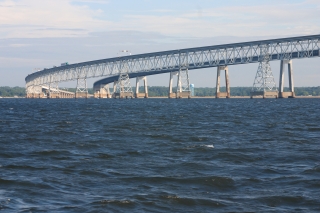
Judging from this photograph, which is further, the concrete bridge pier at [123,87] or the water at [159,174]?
the concrete bridge pier at [123,87]

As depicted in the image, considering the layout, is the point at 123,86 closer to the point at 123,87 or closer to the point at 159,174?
the point at 123,87

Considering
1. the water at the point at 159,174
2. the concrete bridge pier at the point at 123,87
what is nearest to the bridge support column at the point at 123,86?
the concrete bridge pier at the point at 123,87

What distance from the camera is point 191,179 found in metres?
18.1

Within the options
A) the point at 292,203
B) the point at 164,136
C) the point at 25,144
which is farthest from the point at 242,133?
the point at 292,203

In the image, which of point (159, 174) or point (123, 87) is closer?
point (159, 174)

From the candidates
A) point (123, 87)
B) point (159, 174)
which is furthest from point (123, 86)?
point (159, 174)

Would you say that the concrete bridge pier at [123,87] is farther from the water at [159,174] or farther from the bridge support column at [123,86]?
the water at [159,174]

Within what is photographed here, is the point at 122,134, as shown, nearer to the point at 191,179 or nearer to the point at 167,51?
the point at 191,179

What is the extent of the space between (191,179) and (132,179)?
186 cm

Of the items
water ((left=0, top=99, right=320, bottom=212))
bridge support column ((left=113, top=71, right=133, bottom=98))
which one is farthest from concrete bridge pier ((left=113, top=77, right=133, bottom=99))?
water ((left=0, top=99, right=320, bottom=212))

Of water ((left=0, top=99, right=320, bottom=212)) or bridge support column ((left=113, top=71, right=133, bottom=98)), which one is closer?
water ((left=0, top=99, right=320, bottom=212))

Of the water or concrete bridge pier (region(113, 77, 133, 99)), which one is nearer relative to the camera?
the water

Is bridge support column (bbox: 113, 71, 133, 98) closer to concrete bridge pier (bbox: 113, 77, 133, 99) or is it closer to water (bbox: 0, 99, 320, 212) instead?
concrete bridge pier (bbox: 113, 77, 133, 99)

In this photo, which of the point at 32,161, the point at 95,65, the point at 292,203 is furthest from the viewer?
the point at 95,65
